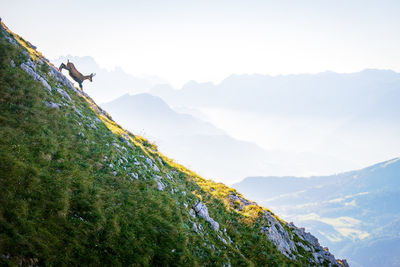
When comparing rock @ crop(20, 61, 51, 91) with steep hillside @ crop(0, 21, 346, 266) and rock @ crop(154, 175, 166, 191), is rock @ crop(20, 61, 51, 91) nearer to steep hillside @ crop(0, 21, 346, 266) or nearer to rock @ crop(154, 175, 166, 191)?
steep hillside @ crop(0, 21, 346, 266)

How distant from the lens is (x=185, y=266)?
12.5m

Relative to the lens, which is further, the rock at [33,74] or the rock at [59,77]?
the rock at [59,77]

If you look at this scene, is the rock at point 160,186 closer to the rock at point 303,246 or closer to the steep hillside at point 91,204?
the steep hillside at point 91,204

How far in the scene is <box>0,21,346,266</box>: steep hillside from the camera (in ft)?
33.7

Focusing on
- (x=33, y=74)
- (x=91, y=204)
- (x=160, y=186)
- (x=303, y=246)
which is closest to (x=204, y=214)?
(x=160, y=186)

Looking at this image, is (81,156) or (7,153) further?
(81,156)

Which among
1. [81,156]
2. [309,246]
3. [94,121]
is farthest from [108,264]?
[309,246]

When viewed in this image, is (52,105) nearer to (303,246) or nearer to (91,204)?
(91,204)

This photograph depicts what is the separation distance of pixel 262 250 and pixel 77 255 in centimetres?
1373

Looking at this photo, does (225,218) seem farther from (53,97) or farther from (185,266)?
(53,97)

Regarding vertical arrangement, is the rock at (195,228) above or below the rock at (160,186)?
below

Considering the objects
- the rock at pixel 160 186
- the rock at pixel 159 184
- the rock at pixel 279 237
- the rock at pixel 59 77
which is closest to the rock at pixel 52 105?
the rock at pixel 59 77

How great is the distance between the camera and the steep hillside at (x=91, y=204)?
33.7 feet

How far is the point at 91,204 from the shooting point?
40.9ft
